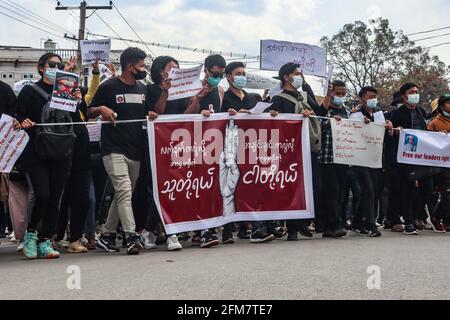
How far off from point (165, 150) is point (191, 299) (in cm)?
336

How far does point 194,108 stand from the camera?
25.7 feet

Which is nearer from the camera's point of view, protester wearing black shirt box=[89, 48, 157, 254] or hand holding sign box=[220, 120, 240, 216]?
protester wearing black shirt box=[89, 48, 157, 254]

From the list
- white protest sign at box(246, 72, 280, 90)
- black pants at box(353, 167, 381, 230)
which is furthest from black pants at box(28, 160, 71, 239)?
white protest sign at box(246, 72, 280, 90)

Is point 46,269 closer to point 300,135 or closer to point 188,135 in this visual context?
point 188,135

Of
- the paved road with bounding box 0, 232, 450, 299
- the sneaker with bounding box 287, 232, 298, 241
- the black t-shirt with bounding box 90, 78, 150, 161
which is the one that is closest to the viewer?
the paved road with bounding box 0, 232, 450, 299

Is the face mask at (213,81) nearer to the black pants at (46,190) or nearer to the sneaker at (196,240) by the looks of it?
the sneaker at (196,240)

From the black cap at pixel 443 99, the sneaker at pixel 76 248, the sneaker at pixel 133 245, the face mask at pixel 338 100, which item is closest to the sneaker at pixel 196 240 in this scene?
the sneaker at pixel 133 245

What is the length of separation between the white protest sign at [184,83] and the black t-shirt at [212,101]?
28.1 inches

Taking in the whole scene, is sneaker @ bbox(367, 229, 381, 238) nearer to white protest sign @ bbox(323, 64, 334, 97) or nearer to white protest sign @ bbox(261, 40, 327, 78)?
white protest sign @ bbox(323, 64, 334, 97)

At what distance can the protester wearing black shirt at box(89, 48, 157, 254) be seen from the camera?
22.7 ft

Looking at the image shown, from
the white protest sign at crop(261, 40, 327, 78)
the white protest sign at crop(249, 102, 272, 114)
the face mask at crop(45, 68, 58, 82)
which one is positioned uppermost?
the white protest sign at crop(261, 40, 327, 78)

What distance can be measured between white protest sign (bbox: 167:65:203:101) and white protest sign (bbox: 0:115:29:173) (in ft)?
5.39

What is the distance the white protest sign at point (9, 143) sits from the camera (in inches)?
268
